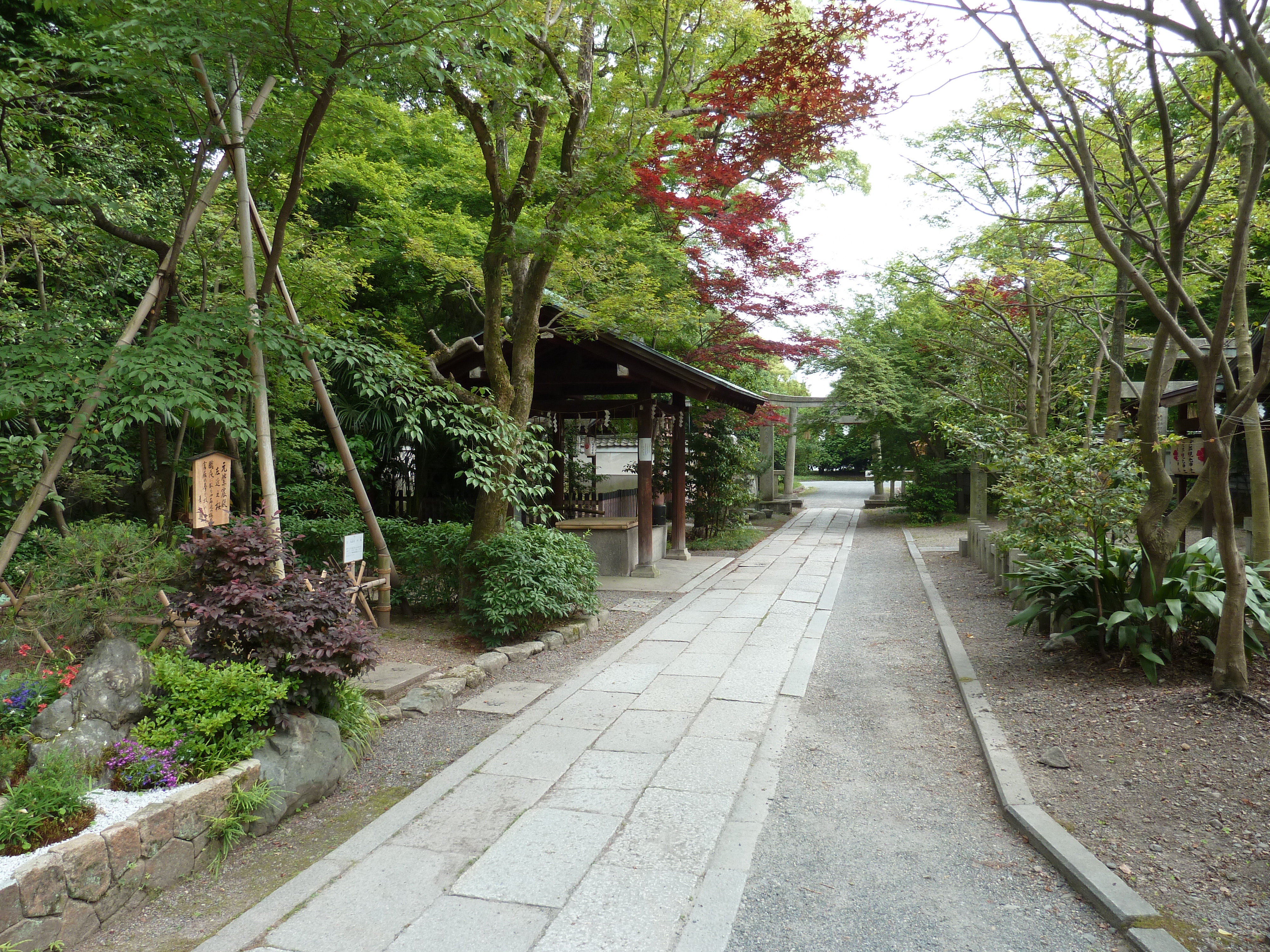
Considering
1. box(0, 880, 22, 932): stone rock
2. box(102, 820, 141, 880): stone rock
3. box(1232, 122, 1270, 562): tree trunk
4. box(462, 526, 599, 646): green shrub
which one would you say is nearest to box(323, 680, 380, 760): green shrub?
box(102, 820, 141, 880): stone rock

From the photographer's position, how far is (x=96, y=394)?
4176mm

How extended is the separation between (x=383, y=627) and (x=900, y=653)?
192 inches

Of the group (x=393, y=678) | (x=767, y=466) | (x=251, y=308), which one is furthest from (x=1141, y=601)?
(x=767, y=466)

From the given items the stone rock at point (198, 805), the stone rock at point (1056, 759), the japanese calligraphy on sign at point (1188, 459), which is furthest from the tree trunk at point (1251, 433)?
the stone rock at point (198, 805)

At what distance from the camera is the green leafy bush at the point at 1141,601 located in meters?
5.12

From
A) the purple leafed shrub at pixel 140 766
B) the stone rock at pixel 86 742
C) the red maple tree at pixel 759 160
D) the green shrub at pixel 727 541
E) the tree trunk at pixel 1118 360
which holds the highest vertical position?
the red maple tree at pixel 759 160

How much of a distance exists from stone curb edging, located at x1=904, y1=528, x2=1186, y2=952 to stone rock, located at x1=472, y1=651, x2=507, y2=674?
3.57 metres

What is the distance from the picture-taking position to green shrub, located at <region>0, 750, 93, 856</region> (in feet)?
9.24

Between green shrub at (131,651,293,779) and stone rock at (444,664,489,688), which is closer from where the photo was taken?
green shrub at (131,651,293,779)

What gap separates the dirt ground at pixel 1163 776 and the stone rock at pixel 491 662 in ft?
12.3

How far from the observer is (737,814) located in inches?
149

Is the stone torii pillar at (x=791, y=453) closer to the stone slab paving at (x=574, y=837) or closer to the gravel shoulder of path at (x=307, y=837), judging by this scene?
the stone slab paving at (x=574, y=837)

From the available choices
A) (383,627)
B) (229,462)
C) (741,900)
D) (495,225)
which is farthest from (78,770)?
(495,225)

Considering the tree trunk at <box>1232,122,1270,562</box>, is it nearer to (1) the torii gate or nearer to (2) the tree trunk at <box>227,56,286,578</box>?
(2) the tree trunk at <box>227,56,286,578</box>
